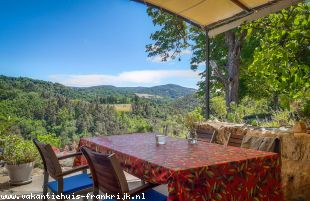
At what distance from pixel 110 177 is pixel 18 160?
283 centimetres

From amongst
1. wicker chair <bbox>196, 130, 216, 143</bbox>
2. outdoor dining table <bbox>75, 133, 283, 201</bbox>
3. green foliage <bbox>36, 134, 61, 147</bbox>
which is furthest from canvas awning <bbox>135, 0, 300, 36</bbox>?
green foliage <bbox>36, 134, 61, 147</bbox>

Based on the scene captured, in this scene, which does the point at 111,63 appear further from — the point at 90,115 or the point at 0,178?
the point at 0,178

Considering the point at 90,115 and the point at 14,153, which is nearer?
the point at 14,153

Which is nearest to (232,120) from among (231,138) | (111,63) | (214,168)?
(231,138)

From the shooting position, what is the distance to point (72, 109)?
8.70 m

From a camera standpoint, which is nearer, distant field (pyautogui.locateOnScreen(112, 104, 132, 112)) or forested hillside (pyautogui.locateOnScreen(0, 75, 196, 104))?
forested hillside (pyautogui.locateOnScreen(0, 75, 196, 104))

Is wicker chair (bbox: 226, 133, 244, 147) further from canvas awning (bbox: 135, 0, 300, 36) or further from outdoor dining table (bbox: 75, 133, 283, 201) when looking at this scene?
canvas awning (bbox: 135, 0, 300, 36)

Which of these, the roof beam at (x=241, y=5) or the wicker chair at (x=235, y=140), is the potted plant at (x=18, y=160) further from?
the roof beam at (x=241, y=5)

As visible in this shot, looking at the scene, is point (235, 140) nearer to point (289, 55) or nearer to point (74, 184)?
point (289, 55)

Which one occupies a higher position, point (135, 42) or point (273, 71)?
point (135, 42)

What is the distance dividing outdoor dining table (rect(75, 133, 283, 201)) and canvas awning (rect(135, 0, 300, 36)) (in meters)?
2.11

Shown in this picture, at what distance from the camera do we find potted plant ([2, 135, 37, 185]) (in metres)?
4.23

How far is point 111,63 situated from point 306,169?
14953 mm

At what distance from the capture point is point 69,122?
8344mm
